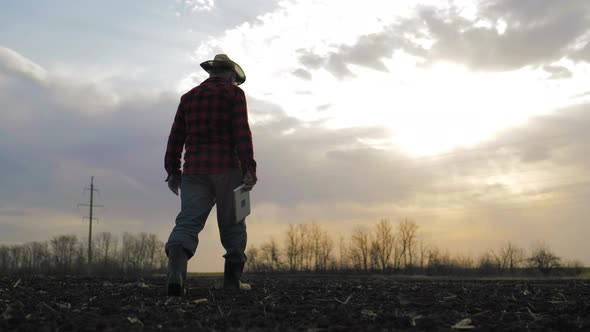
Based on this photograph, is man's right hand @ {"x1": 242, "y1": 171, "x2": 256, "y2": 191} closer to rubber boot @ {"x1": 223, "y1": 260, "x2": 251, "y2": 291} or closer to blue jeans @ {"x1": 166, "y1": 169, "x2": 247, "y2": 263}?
blue jeans @ {"x1": 166, "y1": 169, "x2": 247, "y2": 263}

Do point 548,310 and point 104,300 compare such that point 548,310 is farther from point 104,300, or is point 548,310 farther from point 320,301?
point 104,300

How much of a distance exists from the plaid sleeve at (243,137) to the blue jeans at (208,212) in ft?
0.52

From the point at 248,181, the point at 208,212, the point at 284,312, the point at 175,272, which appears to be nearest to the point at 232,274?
the point at 208,212

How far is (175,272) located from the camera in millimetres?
4984

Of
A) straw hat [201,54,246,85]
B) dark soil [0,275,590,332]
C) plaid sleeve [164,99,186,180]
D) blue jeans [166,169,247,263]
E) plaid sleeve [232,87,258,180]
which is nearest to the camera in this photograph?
dark soil [0,275,590,332]

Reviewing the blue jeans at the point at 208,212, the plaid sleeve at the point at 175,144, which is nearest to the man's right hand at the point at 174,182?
the plaid sleeve at the point at 175,144

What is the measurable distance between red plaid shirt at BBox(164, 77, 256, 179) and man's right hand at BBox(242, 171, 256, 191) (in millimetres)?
53

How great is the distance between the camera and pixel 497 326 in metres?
3.18

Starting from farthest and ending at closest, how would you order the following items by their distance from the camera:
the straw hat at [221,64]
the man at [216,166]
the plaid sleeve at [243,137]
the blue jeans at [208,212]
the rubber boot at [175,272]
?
the straw hat at [221,64] < the plaid sleeve at [243,137] < the man at [216,166] < the blue jeans at [208,212] < the rubber boot at [175,272]

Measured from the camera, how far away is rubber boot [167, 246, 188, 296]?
496 centimetres

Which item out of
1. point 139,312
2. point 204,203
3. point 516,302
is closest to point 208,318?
point 139,312

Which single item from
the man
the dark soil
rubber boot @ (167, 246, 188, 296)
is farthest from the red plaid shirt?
the dark soil

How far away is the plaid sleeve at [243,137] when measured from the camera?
5.53m

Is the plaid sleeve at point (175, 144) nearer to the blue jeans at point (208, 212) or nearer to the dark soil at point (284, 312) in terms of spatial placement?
the blue jeans at point (208, 212)
